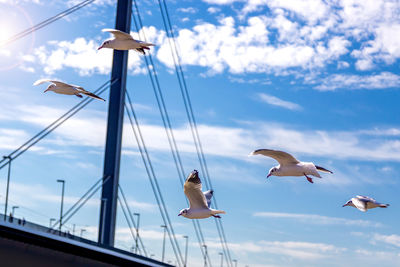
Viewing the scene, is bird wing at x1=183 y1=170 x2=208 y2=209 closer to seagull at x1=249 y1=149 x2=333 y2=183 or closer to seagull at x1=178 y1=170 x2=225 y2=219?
seagull at x1=178 y1=170 x2=225 y2=219

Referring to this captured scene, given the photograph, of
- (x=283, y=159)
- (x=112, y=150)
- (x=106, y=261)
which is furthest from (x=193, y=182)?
(x=112, y=150)

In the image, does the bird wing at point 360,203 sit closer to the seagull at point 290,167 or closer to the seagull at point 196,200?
the seagull at point 290,167

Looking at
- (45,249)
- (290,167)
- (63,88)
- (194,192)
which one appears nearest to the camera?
(290,167)

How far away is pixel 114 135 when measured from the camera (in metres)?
24.2

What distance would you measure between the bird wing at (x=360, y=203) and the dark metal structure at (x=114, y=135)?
10.9 metres

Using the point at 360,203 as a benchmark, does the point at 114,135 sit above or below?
above

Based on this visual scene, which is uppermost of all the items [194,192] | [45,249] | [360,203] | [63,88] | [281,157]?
[63,88]

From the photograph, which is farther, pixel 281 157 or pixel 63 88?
Answer: pixel 63 88

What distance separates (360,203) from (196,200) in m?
3.45

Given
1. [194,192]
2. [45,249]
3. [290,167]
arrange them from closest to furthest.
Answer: [290,167] → [194,192] → [45,249]

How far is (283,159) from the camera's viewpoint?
13.8 meters

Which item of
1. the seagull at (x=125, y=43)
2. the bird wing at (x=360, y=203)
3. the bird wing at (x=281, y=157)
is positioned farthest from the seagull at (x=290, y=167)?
the seagull at (x=125, y=43)

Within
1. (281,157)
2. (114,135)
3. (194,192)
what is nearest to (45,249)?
(194,192)

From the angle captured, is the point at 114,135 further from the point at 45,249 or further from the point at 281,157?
the point at 281,157
